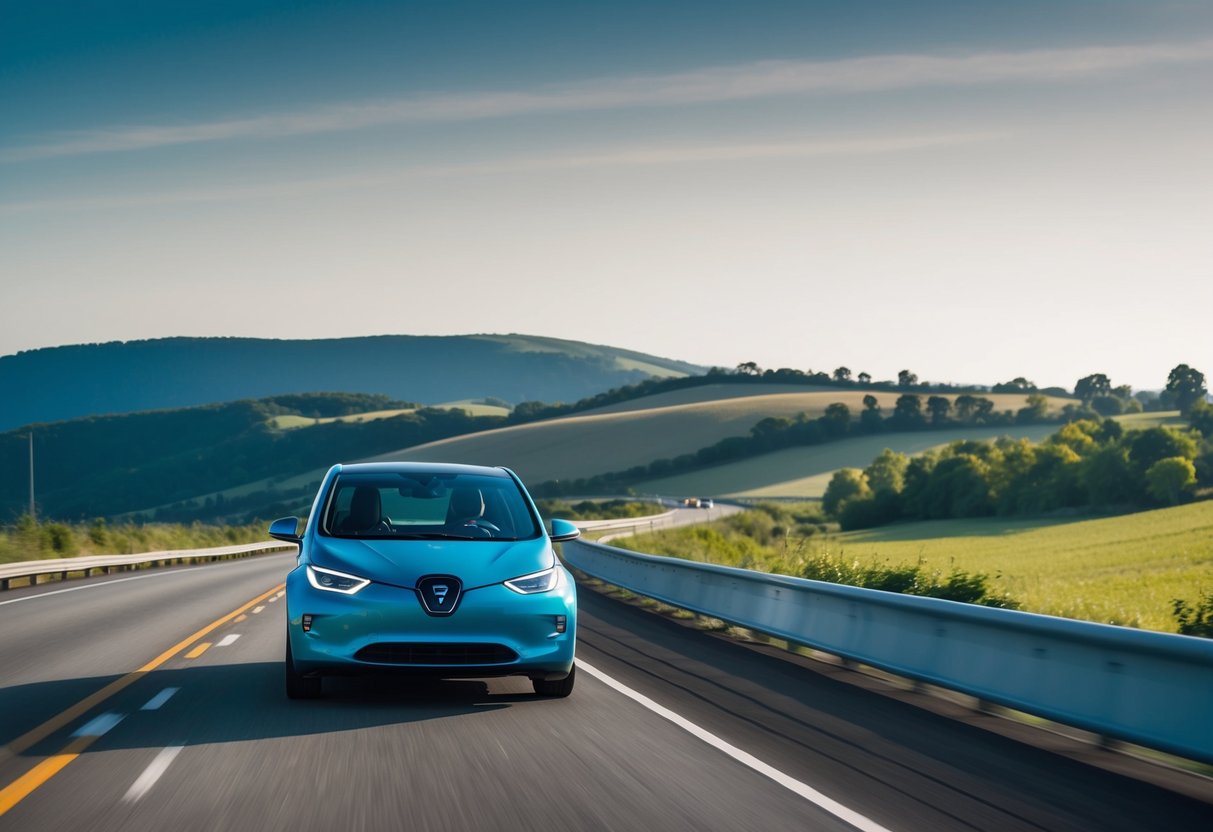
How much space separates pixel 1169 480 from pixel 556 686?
76.0 m

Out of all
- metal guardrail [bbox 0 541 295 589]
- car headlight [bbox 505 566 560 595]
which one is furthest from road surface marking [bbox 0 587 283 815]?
metal guardrail [bbox 0 541 295 589]

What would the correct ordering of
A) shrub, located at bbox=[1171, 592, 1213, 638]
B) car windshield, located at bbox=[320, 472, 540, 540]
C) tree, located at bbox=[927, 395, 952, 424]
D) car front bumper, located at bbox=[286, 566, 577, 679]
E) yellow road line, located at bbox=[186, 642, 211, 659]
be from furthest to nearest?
tree, located at bbox=[927, 395, 952, 424], shrub, located at bbox=[1171, 592, 1213, 638], yellow road line, located at bbox=[186, 642, 211, 659], car windshield, located at bbox=[320, 472, 540, 540], car front bumper, located at bbox=[286, 566, 577, 679]

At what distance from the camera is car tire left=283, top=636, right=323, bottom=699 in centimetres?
962

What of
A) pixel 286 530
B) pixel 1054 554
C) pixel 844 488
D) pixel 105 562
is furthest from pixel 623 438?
pixel 286 530

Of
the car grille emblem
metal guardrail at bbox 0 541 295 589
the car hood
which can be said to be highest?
the car hood

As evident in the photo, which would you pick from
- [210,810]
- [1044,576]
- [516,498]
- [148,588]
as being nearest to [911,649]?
[516,498]

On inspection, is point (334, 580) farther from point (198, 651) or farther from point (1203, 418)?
point (1203, 418)

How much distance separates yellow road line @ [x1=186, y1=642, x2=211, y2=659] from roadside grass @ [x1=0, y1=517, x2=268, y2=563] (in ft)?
58.4

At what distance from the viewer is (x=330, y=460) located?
489 feet

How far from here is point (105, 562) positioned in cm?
3102

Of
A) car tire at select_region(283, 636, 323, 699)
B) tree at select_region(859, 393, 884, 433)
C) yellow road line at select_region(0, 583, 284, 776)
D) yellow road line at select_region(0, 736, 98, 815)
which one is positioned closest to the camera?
yellow road line at select_region(0, 736, 98, 815)

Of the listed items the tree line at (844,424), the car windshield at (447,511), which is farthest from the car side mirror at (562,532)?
the tree line at (844,424)

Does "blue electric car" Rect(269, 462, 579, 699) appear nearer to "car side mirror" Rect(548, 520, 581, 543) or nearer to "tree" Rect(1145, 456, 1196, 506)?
"car side mirror" Rect(548, 520, 581, 543)

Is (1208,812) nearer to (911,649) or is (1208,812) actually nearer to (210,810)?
(911,649)
